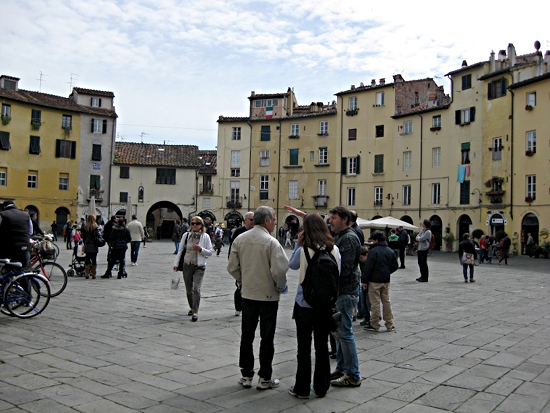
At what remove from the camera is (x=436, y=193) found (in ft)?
143

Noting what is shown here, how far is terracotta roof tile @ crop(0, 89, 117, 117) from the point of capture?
4852 cm

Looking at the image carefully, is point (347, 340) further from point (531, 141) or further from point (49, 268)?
point (531, 141)

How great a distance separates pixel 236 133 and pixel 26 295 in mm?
48575

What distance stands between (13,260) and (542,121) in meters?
34.6

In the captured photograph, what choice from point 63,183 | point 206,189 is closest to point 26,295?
point 63,183

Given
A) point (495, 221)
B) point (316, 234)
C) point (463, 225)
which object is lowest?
point (316, 234)

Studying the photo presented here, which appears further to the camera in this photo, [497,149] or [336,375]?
[497,149]

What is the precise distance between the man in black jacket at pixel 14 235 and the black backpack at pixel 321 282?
610 centimetres

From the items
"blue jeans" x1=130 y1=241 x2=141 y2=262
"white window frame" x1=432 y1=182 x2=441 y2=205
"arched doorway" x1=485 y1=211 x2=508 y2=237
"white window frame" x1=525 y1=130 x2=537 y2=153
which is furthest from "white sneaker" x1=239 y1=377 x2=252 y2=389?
"white window frame" x1=432 y1=182 x2=441 y2=205

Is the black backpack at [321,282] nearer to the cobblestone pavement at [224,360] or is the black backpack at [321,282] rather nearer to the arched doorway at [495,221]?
the cobblestone pavement at [224,360]

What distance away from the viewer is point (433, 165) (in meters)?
44.1

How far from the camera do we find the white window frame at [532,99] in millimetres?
36469

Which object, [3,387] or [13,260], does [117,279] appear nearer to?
[13,260]

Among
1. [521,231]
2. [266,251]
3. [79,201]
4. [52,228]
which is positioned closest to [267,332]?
[266,251]
